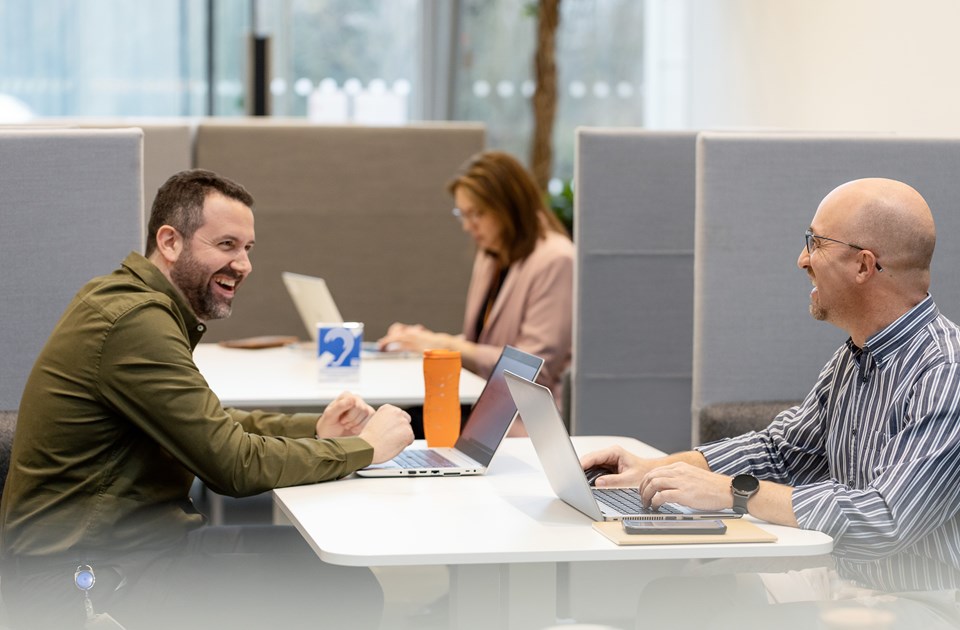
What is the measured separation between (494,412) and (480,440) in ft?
0.24

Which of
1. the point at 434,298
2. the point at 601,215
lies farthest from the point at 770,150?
the point at 434,298

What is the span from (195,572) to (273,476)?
23 centimetres

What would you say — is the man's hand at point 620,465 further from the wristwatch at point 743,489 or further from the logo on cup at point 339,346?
the logo on cup at point 339,346

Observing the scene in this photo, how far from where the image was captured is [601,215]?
11.0ft

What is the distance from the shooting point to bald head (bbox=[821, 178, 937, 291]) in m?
1.81

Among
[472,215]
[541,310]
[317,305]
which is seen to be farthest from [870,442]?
[317,305]

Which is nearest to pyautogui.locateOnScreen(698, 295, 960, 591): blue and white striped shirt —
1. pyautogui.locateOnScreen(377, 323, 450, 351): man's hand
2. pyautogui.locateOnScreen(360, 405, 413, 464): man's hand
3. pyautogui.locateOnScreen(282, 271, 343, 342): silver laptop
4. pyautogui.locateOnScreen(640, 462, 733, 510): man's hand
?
pyautogui.locateOnScreen(640, 462, 733, 510): man's hand

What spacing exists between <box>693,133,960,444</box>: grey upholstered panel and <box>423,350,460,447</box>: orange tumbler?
0.75 metres

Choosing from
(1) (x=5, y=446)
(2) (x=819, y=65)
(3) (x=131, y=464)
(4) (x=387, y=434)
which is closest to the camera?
(3) (x=131, y=464)

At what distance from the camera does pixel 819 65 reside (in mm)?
4207

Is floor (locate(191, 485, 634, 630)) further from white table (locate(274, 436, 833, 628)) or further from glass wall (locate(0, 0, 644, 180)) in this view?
glass wall (locate(0, 0, 644, 180))

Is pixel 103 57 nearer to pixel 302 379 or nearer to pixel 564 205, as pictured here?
pixel 564 205

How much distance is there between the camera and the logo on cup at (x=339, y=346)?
2824mm

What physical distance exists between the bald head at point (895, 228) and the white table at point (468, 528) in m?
0.46
